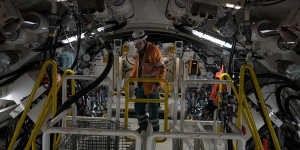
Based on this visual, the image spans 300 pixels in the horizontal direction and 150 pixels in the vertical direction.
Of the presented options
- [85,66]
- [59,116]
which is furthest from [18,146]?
[85,66]

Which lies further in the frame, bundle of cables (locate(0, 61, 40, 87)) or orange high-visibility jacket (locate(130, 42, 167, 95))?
bundle of cables (locate(0, 61, 40, 87))

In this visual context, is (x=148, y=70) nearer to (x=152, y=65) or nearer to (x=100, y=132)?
(x=152, y=65)

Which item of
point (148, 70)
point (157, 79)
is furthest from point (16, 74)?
point (157, 79)

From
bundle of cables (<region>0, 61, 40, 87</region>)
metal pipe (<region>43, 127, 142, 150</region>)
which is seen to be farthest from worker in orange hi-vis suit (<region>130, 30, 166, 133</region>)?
bundle of cables (<region>0, 61, 40, 87</region>)

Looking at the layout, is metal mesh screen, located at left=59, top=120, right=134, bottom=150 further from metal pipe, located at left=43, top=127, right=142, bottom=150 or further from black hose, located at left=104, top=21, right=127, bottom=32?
black hose, located at left=104, top=21, right=127, bottom=32

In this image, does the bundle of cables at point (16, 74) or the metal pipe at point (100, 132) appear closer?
the metal pipe at point (100, 132)

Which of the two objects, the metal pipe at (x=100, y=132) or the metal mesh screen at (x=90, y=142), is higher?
the metal pipe at (x=100, y=132)

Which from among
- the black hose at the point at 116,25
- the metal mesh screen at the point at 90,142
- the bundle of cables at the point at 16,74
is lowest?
the metal mesh screen at the point at 90,142

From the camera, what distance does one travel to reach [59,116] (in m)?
1.99

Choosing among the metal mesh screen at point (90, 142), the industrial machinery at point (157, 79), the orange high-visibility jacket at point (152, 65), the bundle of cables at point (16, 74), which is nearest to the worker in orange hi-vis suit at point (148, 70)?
the orange high-visibility jacket at point (152, 65)

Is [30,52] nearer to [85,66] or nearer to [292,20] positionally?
[85,66]

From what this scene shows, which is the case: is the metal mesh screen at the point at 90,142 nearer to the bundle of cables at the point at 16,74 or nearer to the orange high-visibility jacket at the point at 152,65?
the orange high-visibility jacket at the point at 152,65

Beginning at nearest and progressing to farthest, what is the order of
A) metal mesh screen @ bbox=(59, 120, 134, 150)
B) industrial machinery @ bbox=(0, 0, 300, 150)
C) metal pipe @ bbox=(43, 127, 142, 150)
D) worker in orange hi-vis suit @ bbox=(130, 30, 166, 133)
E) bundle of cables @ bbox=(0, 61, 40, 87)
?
metal pipe @ bbox=(43, 127, 142, 150)
metal mesh screen @ bbox=(59, 120, 134, 150)
industrial machinery @ bbox=(0, 0, 300, 150)
worker in orange hi-vis suit @ bbox=(130, 30, 166, 133)
bundle of cables @ bbox=(0, 61, 40, 87)

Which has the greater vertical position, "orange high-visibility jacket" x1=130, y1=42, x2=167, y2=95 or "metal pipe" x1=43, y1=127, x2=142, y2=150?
"orange high-visibility jacket" x1=130, y1=42, x2=167, y2=95
